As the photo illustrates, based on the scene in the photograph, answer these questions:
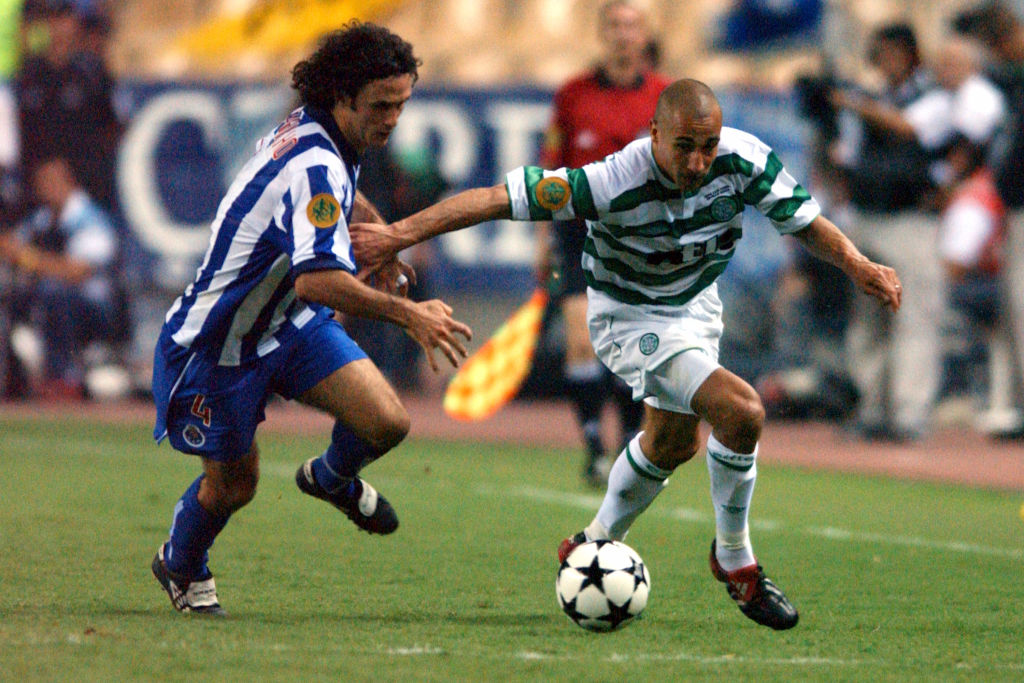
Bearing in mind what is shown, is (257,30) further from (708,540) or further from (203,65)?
(708,540)

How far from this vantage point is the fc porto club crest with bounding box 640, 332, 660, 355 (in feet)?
20.0

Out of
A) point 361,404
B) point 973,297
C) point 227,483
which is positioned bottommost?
point 973,297

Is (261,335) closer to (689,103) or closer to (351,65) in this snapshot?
(351,65)

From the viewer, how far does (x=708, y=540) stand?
7895 millimetres

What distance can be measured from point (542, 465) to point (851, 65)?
268 inches

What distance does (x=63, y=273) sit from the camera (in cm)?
1513

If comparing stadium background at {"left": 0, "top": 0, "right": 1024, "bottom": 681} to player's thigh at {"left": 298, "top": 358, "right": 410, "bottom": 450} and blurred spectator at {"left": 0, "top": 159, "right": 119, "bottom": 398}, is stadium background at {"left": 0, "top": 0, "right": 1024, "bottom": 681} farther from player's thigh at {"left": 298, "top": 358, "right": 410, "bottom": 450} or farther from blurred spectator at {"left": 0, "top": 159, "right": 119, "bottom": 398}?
player's thigh at {"left": 298, "top": 358, "right": 410, "bottom": 450}

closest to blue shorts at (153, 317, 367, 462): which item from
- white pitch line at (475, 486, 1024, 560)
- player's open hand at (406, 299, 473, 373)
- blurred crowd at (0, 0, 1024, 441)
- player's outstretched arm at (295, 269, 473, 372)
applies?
player's outstretched arm at (295, 269, 473, 372)

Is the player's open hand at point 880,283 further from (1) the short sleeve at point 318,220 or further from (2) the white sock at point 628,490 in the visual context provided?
(1) the short sleeve at point 318,220

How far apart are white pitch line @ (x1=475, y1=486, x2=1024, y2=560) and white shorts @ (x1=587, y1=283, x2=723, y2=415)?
6.73 ft

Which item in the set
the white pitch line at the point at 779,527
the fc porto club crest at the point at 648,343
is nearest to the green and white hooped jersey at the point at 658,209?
the fc porto club crest at the point at 648,343

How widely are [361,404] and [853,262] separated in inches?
66.8

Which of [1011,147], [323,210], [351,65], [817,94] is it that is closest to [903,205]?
[1011,147]

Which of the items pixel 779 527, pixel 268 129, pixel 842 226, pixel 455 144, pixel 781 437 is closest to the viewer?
pixel 779 527
